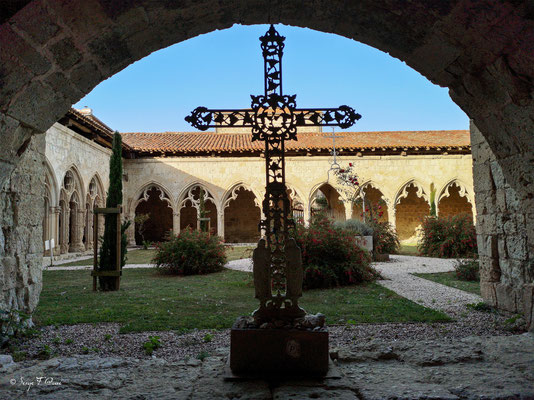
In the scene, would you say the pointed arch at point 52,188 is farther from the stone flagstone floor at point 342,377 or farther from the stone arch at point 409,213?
the stone arch at point 409,213

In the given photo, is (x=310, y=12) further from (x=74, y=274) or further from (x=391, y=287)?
(x=74, y=274)

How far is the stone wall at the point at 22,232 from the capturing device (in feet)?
11.1

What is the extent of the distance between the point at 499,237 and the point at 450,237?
269 inches

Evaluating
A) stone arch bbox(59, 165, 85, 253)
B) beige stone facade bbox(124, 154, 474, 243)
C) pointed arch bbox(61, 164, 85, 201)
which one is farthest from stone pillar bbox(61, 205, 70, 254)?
beige stone facade bbox(124, 154, 474, 243)

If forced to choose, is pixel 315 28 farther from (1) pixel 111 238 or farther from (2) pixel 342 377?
(1) pixel 111 238

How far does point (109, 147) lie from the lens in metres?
15.8

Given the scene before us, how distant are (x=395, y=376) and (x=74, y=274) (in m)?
7.63

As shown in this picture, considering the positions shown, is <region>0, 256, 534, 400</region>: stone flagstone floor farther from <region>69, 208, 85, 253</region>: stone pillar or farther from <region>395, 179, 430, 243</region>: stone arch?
<region>395, 179, 430, 243</region>: stone arch

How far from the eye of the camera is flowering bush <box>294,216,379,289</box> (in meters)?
6.31

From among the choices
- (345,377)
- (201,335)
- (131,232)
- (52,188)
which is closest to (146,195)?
(131,232)

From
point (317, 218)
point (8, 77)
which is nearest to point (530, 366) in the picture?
point (8, 77)

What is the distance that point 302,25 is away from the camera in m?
2.42

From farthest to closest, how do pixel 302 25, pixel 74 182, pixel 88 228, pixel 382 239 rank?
pixel 88 228, pixel 74 182, pixel 382 239, pixel 302 25

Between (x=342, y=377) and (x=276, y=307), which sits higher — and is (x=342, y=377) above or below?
below
